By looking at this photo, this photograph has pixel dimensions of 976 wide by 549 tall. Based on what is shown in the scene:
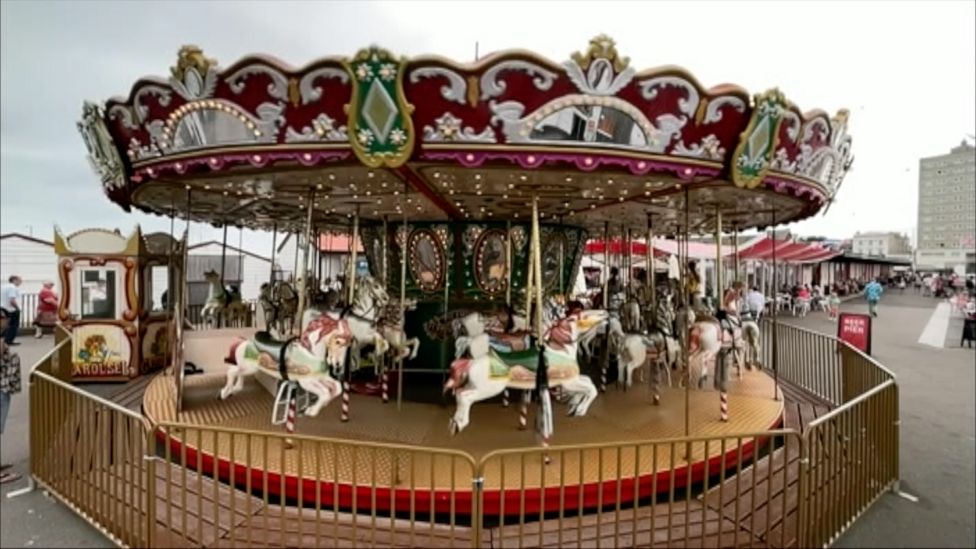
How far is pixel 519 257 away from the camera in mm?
7121

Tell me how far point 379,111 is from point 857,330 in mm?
7284

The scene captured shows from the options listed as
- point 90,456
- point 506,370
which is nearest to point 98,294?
point 90,456

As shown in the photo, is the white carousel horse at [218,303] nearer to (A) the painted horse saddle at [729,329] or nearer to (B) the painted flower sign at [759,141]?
(A) the painted horse saddle at [729,329]

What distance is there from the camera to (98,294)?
835 centimetres

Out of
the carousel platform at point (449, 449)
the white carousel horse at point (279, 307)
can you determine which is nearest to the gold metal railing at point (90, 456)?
the carousel platform at point (449, 449)

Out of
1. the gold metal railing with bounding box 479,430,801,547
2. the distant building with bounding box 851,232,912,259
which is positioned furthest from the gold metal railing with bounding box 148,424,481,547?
the distant building with bounding box 851,232,912,259

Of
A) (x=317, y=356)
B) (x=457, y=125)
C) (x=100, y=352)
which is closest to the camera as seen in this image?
(x=457, y=125)

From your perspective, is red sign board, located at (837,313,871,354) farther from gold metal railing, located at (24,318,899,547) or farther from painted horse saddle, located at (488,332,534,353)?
painted horse saddle, located at (488,332,534,353)

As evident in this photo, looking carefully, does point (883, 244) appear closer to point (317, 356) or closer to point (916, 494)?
point (916, 494)

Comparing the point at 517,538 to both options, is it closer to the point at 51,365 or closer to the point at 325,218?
the point at 51,365

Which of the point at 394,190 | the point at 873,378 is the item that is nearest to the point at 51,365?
the point at 394,190

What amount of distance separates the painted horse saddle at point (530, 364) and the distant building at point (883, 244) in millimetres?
76122

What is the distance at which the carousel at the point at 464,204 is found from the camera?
3.45 m

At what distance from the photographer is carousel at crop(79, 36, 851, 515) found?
3445mm
